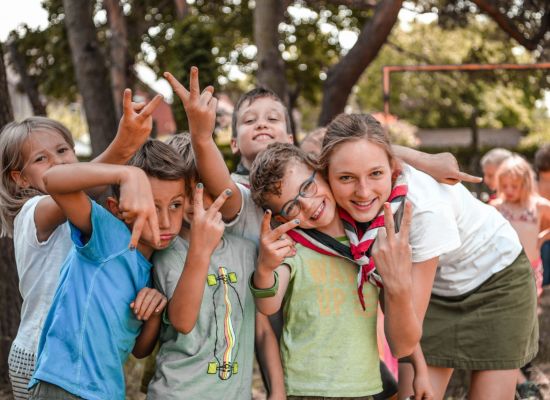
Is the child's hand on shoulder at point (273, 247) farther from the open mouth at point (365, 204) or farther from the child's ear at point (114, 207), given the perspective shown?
the child's ear at point (114, 207)

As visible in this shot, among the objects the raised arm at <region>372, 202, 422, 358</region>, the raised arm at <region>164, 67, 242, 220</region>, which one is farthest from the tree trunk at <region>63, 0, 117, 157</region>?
the raised arm at <region>372, 202, 422, 358</region>

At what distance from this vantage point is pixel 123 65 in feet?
26.6

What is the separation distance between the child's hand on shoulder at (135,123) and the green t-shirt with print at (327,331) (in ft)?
2.31

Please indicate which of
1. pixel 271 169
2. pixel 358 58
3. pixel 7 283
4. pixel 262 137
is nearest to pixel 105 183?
pixel 271 169

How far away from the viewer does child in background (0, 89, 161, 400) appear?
247cm

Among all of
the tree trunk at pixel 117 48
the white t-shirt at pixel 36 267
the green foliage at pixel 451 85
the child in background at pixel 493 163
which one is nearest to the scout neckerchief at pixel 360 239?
the white t-shirt at pixel 36 267

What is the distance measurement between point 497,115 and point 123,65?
37.8 metres

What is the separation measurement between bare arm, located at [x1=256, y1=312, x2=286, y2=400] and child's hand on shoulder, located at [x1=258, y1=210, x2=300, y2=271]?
1.25 ft

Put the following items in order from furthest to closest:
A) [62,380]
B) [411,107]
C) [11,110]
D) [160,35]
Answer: [411,107]
[160,35]
[11,110]
[62,380]

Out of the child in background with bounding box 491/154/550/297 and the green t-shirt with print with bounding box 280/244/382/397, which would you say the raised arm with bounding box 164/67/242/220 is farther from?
the child in background with bounding box 491/154/550/297

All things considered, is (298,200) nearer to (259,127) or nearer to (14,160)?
(259,127)

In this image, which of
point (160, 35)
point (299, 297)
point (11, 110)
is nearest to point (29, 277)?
point (299, 297)

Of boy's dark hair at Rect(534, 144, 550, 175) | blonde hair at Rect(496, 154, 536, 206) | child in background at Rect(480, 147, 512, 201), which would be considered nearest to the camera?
blonde hair at Rect(496, 154, 536, 206)

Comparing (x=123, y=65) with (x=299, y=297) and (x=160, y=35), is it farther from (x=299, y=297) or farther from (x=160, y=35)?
(x=299, y=297)
